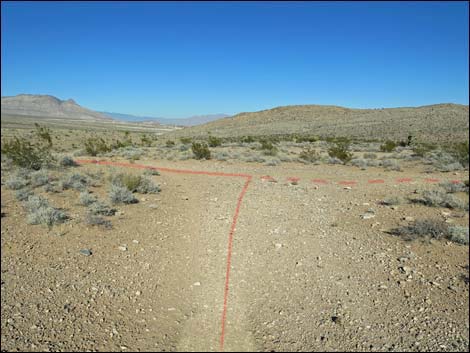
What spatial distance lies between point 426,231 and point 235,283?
4.24 m

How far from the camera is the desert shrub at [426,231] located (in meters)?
6.93

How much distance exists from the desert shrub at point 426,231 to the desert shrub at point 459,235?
112 millimetres

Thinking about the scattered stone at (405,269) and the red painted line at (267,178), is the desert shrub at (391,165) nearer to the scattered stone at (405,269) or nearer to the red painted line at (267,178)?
the red painted line at (267,178)

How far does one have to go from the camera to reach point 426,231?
23.1 feet

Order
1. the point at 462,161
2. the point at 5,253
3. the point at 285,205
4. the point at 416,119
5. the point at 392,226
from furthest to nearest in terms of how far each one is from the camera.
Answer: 1. the point at 416,119
2. the point at 462,161
3. the point at 285,205
4. the point at 392,226
5. the point at 5,253

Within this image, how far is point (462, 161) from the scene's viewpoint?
56.1ft

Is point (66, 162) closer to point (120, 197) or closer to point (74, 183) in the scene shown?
point (74, 183)

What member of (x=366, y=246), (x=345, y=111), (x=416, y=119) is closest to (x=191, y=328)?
(x=366, y=246)

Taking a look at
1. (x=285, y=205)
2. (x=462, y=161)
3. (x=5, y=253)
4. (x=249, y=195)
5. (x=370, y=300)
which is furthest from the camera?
(x=462, y=161)

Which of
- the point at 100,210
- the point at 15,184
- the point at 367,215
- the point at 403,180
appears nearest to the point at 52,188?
the point at 15,184

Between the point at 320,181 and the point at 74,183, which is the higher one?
the point at 74,183

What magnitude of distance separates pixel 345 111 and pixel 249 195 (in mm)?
86699

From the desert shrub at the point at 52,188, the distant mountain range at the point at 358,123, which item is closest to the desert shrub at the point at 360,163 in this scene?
the desert shrub at the point at 52,188

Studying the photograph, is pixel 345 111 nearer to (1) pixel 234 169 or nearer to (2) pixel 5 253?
(1) pixel 234 169
